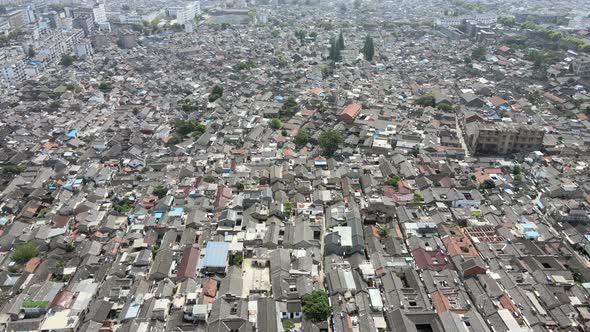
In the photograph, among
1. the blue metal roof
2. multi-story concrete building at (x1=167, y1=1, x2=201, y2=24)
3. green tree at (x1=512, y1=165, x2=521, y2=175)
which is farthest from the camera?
multi-story concrete building at (x1=167, y1=1, x2=201, y2=24)

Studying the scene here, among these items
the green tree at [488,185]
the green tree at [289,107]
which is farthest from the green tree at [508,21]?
the green tree at [488,185]

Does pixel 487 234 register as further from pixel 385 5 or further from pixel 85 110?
pixel 385 5

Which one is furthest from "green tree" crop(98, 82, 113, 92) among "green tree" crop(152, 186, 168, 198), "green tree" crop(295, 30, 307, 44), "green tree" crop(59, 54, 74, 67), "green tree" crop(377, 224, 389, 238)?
"green tree" crop(377, 224, 389, 238)

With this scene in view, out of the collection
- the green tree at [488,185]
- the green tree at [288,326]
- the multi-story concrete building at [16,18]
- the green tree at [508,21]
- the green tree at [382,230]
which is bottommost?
the green tree at [288,326]

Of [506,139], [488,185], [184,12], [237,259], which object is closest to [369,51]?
[506,139]

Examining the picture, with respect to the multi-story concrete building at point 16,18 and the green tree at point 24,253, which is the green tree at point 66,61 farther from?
the green tree at point 24,253

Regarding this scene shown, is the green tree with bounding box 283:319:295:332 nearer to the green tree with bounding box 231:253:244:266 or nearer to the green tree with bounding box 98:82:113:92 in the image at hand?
the green tree with bounding box 231:253:244:266

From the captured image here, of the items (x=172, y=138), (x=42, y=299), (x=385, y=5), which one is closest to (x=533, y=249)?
(x=42, y=299)
